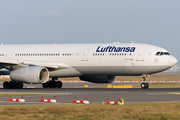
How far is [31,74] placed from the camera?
39.4 m

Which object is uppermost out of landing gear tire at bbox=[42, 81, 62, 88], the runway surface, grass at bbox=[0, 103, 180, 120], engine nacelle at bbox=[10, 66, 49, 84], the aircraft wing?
the aircraft wing

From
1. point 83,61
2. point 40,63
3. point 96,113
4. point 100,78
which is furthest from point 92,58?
point 96,113

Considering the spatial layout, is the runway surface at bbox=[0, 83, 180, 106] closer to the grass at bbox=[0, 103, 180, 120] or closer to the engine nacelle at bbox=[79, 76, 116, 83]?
the grass at bbox=[0, 103, 180, 120]

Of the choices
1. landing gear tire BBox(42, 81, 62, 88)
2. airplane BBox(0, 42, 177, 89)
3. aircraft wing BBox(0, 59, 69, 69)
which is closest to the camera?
airplane BBox(0, 42, 177, 89)

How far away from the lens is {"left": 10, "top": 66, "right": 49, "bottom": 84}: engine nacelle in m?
39.3

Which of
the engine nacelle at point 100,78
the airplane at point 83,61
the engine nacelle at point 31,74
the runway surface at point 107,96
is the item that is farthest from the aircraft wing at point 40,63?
the runway surface at point 107,96

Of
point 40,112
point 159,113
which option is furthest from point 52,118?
point 159,113

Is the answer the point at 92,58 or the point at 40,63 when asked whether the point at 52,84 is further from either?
the point at 92,58

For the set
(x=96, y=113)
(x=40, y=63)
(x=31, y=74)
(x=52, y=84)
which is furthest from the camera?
(x=52, y=84)

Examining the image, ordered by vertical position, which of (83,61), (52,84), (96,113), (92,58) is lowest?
(96,113)

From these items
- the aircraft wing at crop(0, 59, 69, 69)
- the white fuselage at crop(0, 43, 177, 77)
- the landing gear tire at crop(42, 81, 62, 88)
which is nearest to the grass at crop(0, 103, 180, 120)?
the white fuselage at crop(0, 43, 177, 77)

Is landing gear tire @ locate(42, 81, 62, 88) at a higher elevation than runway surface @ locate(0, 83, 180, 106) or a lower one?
higher

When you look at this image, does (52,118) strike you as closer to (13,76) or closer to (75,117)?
(75,117)

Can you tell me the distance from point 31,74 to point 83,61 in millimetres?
6460
